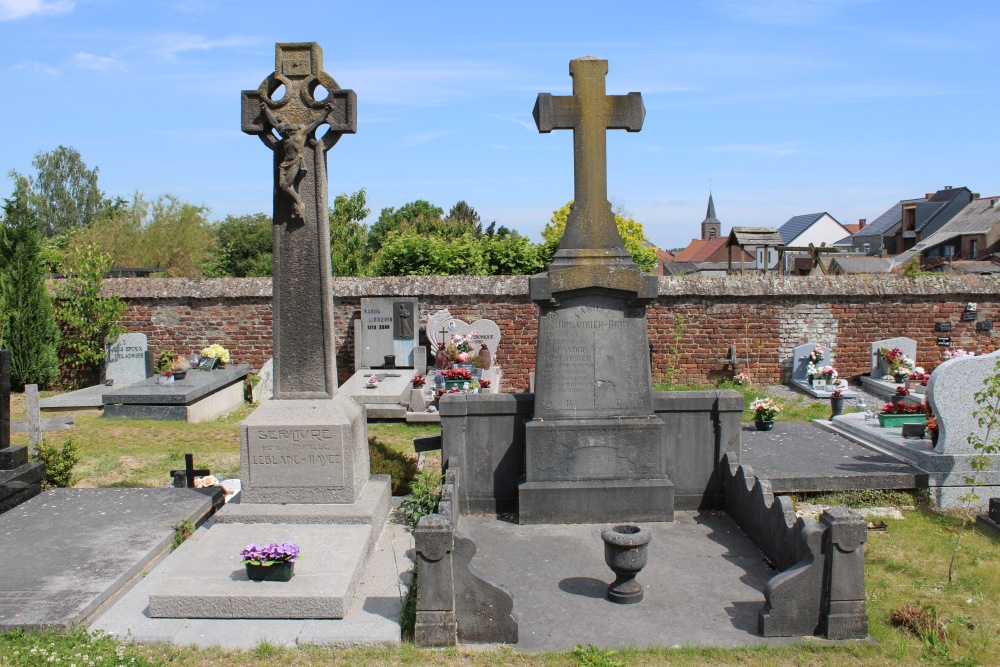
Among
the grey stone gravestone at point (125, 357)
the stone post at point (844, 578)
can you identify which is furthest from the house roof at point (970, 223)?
the stone post at point (844, 578)

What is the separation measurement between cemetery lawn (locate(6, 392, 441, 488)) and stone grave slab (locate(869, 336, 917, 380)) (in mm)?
9294

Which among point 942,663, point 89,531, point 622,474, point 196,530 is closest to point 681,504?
point 622,474

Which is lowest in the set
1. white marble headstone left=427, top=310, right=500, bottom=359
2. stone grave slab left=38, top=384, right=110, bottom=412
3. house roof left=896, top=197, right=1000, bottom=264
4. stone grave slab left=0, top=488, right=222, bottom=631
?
stone grave slab left=0, top=488, right=222, bottom=631

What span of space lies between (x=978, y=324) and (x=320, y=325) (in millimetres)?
15270

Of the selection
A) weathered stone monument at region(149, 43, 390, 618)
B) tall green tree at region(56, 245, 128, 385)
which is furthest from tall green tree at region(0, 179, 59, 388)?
weathered stone monument at region(149, 43, 390, 618)

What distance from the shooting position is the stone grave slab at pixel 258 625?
5074mm

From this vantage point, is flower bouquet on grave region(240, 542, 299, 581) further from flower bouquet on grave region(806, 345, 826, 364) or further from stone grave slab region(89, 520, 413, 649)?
flower bouquet on grave region(806, 345, 826, 364)

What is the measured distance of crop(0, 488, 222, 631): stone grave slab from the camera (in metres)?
5.42

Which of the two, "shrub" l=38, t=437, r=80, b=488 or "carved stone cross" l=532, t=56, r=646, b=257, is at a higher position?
"carved stone cross" l=532, t=56, r=646, b=257

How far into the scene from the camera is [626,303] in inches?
302

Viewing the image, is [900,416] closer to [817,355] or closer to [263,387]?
[817,355]

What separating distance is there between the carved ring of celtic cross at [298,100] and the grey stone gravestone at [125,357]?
34.7ft

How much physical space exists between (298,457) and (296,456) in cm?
2

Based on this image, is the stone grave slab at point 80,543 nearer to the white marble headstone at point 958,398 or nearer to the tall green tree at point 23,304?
→ the white marble headstone at point 958,398
